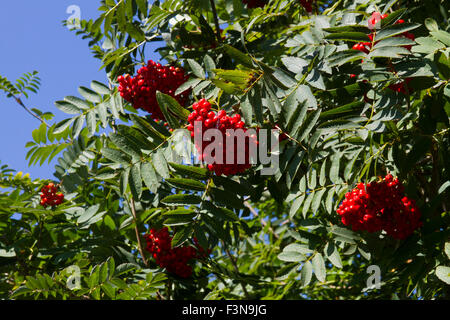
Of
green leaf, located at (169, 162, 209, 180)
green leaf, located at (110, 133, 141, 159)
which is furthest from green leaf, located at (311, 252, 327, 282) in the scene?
green leaf, located at (110, 133, 141, 159)

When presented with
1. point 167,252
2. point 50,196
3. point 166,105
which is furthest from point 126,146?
point 50,196

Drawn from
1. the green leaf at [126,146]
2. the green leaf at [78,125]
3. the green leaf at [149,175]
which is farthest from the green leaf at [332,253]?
the green leaf at [78,125]

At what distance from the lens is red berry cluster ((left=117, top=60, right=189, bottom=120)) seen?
3.14 m

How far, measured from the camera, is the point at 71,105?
3406mm

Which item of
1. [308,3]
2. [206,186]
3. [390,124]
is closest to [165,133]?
[206,186]

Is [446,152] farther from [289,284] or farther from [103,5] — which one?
[103,5]

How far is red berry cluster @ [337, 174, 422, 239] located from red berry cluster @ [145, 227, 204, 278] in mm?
1228

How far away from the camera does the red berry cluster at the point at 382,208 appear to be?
2623 mm

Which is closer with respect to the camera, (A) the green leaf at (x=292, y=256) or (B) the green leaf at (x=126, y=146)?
(B) the green leaf at (x=126, y=146)

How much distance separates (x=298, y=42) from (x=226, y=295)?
206 centimetres

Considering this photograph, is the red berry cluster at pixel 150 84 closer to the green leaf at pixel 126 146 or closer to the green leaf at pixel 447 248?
the green leaf at pixel 126 146

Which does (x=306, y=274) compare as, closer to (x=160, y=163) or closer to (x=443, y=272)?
(x=443, y=272)

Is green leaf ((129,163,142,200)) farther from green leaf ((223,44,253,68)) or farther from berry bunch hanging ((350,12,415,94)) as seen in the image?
berry bunch hanging ((350,12,415,94))

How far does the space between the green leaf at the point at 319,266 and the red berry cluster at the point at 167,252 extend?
0.93 m
